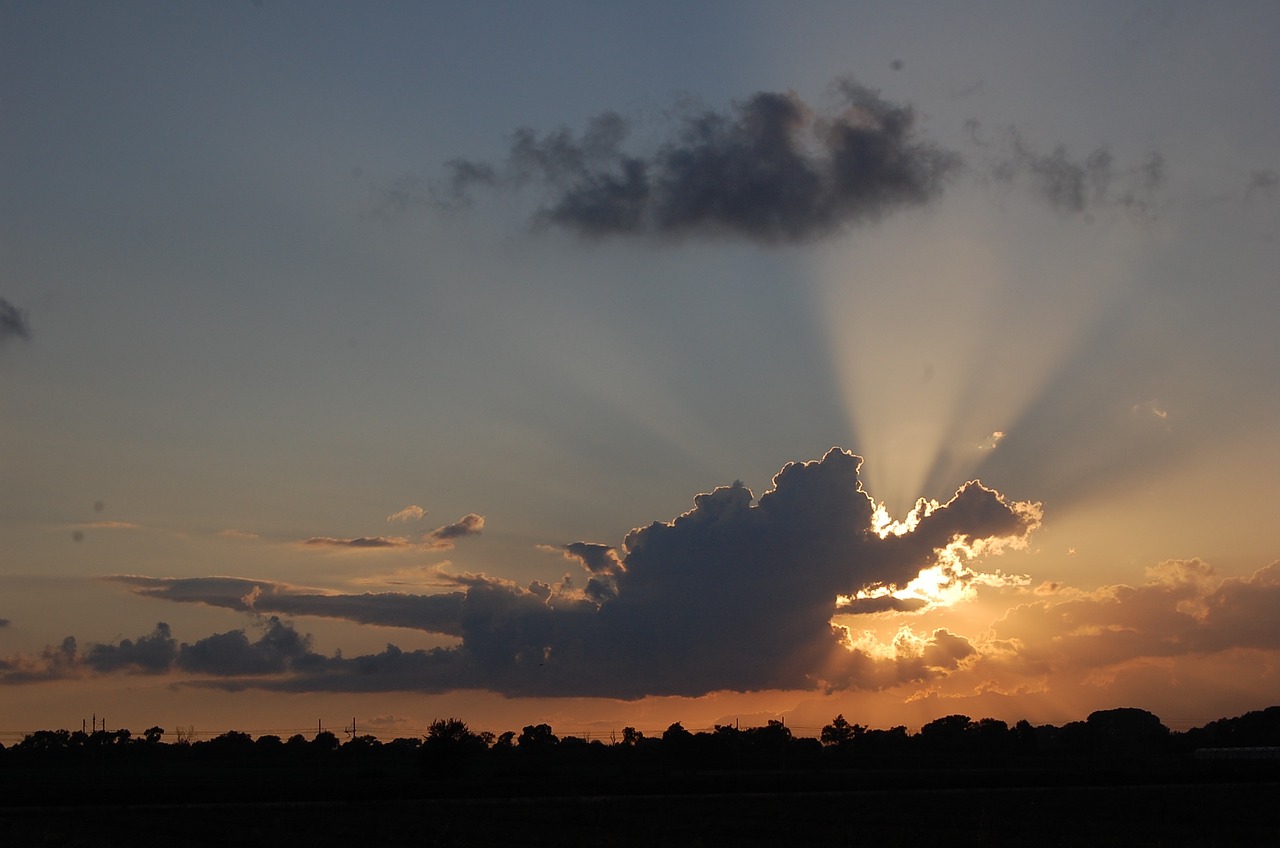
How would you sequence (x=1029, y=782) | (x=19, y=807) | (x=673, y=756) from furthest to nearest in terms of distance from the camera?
1. (x=673, y=756)
2. (x=1029, y=782)
3. (x=19, y=807)

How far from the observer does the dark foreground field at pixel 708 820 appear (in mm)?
49406

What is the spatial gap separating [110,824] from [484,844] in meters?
25.5

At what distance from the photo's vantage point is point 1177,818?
60.5 metres

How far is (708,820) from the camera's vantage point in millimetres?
60375

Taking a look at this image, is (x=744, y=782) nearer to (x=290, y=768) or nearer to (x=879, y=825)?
(x=879, y=825)

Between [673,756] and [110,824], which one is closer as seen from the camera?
[110,824]

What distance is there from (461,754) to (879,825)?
268ft

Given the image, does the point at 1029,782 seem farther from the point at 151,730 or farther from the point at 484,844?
the point at 151,730

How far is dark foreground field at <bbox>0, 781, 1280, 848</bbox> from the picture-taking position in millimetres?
49406

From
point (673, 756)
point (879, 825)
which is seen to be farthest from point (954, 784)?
point (673, 756)

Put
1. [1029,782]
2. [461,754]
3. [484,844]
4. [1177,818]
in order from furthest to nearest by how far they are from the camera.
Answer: [461,754]
[1029,782]
[1177,818]
[484,844]

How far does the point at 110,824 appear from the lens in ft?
200

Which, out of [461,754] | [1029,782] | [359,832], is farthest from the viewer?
[461,754]

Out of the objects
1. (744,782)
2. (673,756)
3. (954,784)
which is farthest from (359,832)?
(673,756)
